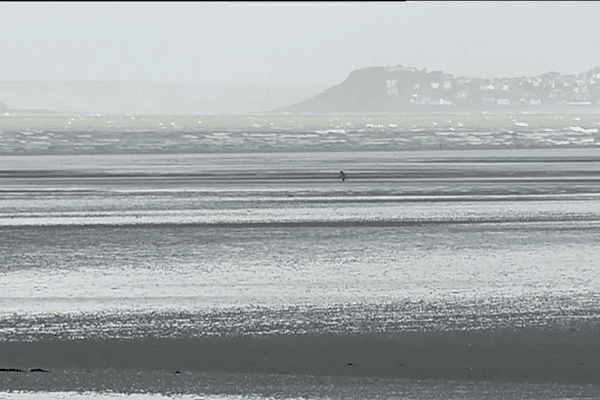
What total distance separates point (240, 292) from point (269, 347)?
2537mm

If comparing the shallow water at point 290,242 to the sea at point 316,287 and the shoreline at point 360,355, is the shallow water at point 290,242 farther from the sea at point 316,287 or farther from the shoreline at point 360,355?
the shoreline at point 360,355

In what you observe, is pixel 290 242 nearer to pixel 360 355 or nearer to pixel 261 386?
pixel 360 355

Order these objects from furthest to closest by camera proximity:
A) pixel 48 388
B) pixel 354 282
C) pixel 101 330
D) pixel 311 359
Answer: pixel 354 282, pixel 101 330, pixel 311 359, pixel 48 388

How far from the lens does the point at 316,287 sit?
10.7 m

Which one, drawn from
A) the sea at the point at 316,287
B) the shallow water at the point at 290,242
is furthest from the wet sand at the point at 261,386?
the shallow water at the point at 290,242

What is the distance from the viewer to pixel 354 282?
11.0 m

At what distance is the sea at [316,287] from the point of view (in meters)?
7.37

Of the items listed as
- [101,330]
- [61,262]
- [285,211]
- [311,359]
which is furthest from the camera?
[285,211]

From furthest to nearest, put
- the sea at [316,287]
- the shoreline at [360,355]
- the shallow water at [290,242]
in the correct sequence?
1. the shallow water at [290,242]
2. the sea at [316,287]
3. the shoreline at [360,355]

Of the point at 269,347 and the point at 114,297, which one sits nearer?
the point at 269,347

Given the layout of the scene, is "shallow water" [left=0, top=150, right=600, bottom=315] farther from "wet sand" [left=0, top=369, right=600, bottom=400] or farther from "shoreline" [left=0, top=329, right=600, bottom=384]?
"wet sand" [left=0, top=369, right=600, bottom=400]

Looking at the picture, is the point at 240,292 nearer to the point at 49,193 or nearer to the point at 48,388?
the point at 48,388

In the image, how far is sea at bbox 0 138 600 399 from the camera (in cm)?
737

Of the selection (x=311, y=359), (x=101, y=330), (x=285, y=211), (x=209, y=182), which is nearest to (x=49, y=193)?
(x=209, y=182)
